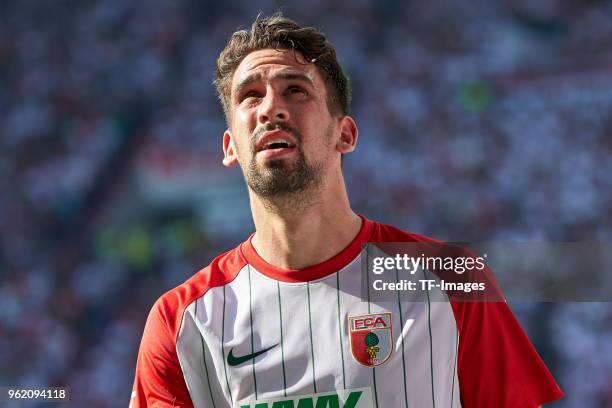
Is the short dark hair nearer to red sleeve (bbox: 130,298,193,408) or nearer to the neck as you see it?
the neck

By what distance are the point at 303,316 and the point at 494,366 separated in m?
0.45

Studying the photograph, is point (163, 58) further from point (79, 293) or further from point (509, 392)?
point (509, 392)

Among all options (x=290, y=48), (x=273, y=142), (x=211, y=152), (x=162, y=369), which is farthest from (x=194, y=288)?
(x=211, y=152)

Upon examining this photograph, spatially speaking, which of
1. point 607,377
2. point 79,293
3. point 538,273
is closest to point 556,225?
point 607,377

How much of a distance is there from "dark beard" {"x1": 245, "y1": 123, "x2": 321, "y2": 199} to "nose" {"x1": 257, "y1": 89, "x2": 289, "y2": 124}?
0.02 metres

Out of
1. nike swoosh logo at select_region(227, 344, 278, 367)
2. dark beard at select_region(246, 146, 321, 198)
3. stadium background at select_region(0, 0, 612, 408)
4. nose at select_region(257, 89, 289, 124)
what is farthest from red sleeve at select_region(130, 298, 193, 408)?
stadium background at select_region(0, 0, 612, 408)

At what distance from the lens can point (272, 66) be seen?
1963 millimetres

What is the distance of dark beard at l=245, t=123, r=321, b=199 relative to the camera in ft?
5.99

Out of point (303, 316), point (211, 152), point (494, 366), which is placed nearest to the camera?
point (494, 366)

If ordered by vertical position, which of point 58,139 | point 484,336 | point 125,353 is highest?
point 58,139

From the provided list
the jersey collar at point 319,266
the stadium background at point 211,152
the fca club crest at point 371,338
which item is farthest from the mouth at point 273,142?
the stadium background at point 211,152

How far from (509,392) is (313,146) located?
2.37ft

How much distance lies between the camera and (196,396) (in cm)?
185

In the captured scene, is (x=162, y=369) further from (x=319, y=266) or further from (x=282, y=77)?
(x=282, y=77)
